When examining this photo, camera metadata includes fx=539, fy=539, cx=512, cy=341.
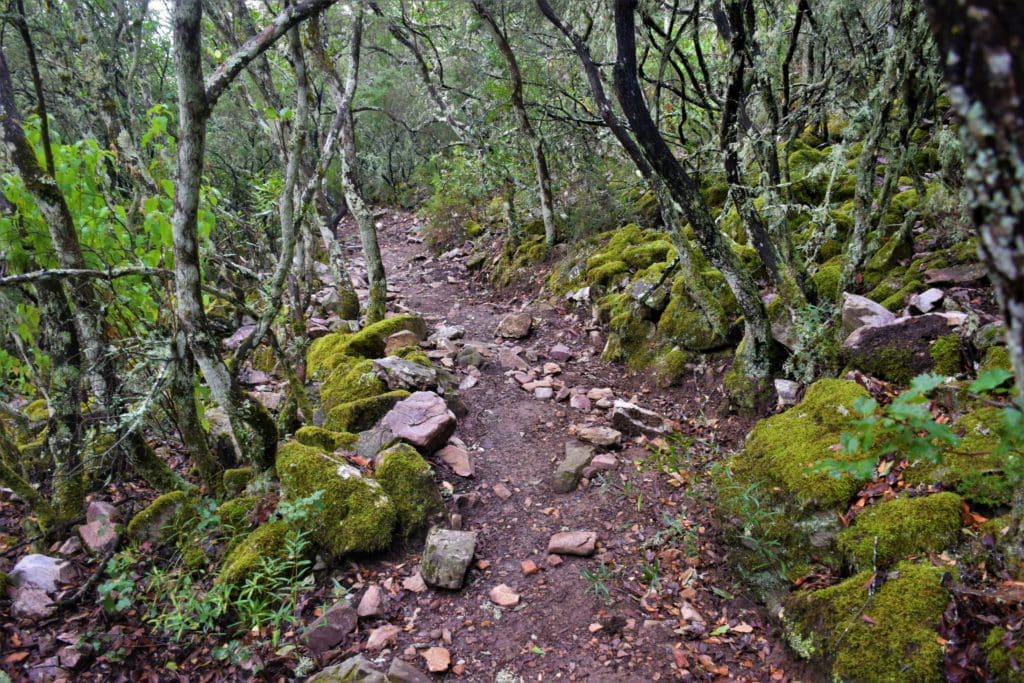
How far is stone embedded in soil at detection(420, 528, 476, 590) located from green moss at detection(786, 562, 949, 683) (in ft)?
6.51

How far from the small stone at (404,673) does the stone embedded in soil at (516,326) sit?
532 centimetres

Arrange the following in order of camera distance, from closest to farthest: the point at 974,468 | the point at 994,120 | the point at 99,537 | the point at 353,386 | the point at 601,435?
the point at 994,120
the point at 974,468
the point at 99,537
the point at 601,435
the point at 353,386

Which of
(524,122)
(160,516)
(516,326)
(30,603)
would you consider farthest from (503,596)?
(524,122)

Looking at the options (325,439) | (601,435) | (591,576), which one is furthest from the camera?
(601,435)

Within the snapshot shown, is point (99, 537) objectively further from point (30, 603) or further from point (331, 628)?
point (331, 628)

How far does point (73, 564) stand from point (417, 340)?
432cm

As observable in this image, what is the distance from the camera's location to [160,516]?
3896 millimetres

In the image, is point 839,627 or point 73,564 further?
point 73,564

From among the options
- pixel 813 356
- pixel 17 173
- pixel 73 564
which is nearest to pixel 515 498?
pixel 813 356

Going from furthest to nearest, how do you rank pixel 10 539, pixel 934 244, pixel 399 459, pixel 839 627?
1. pixel 934 244
2. pixel 399 459
3. pixel 10 539
4. pixel 839 627

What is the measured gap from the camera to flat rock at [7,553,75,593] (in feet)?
11.3

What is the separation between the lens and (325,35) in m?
8.85

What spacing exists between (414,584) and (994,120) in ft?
12.0

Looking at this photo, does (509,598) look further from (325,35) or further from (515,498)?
(325,35)
